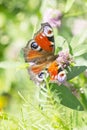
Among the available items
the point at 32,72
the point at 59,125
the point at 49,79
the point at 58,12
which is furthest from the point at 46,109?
the point at 58,12

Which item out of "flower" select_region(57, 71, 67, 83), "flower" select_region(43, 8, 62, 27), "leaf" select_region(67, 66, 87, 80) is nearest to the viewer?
"flower" select_region(57, 71, 67, 83)

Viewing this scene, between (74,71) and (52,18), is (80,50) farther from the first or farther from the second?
(52,18)

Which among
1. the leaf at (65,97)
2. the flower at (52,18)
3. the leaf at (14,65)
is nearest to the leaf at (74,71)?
the leaf at (65,97)

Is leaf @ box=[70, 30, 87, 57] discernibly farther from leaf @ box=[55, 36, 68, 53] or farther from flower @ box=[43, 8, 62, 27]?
flower @ box=[43, 8, 62, 27]

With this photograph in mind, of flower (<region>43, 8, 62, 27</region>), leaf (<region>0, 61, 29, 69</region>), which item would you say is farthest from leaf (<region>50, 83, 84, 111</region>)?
flower (<region>43, 8, 62, 27</region>)

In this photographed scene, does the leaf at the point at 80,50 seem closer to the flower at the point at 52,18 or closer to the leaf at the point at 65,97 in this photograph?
the leaf at the point at 65,97

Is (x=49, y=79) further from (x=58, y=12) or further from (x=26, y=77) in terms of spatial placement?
(x=58, y=12)
